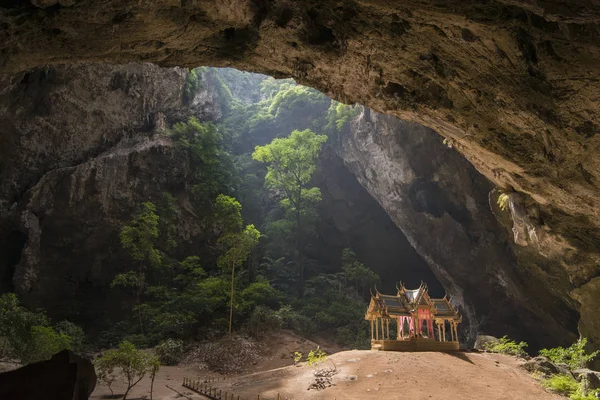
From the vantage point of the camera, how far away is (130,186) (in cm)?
2427

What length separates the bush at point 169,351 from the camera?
18609 mm

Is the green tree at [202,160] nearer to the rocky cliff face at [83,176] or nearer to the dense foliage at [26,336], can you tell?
the rocky cliff face at [83,176]

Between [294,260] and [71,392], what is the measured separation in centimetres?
2443

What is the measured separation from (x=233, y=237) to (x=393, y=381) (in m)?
13.6

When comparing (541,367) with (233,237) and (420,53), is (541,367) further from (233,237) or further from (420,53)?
(233,237)

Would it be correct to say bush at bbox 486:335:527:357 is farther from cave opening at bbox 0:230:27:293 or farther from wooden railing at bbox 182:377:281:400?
cave opening at bbox 0:230:27:293

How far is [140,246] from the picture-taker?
2231 centimetres

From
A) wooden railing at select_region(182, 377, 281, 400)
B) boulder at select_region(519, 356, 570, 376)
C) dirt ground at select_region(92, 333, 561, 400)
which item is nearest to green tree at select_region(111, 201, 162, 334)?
dirt ground at select_region(92, 333, 561, 400)

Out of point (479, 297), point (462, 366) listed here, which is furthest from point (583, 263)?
point (479, 297)

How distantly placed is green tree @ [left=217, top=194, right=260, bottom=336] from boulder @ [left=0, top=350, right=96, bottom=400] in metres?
13.3

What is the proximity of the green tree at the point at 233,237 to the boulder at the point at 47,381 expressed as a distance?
43.6ft

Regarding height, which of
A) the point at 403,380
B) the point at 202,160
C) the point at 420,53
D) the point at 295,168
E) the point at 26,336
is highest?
the point at 202,160

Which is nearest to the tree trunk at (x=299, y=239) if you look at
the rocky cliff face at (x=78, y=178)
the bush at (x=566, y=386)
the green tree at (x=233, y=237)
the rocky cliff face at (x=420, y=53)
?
the green tree at (x=233, y=237)

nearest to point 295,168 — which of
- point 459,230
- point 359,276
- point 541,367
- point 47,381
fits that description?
point 359,276
